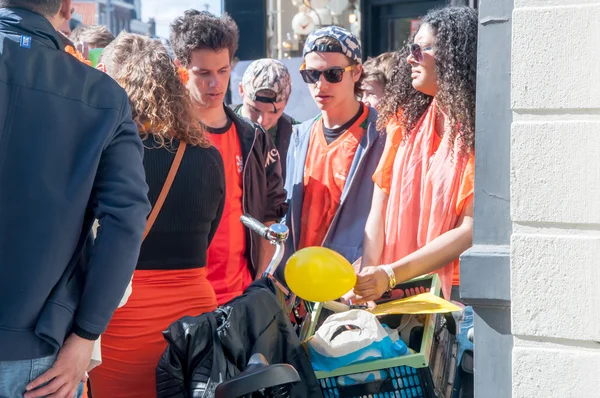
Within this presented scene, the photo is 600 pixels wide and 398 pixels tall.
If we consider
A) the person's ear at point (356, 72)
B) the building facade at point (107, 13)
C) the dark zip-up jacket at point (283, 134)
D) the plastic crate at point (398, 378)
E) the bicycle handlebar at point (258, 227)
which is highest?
the building facade at point (107, 13)

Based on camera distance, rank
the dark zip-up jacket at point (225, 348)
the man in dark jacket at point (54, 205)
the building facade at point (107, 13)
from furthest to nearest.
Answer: the building facade at point (107, 13), the dark zip-up jacket at point (225, 348), the man in dark jacket at point (54, 205)

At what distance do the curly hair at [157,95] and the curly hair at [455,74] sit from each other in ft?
3.24

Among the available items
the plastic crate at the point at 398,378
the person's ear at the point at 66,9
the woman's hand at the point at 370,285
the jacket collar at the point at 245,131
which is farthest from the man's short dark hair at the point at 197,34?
the plastic crate at the point at 398,378

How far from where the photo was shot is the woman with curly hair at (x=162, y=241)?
3.34 metres

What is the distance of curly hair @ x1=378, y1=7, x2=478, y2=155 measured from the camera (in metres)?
3.63

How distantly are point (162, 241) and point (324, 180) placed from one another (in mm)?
1254

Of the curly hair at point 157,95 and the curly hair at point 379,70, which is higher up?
the curly hair at point 379,70

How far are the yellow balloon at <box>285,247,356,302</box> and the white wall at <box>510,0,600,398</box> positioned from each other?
0.65 m

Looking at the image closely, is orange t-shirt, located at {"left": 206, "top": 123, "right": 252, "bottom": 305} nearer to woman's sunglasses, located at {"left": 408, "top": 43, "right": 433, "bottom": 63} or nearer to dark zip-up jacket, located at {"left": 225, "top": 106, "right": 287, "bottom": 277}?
dark zip-up jacket, located at {"left": 225, "top": 106, "right": 287, "bottom": 277}

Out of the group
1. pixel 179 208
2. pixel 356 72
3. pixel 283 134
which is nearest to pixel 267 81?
pixel 283 134

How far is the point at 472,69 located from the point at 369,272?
3.27ft

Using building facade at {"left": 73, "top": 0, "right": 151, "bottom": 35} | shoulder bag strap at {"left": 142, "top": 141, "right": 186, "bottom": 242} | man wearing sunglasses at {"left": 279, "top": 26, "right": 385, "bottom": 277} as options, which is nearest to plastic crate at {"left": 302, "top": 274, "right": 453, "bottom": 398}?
shoulder bag strap at {"left": 142, "top": 141, "right": 186, "bottom": 242}

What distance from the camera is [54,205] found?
92.7 inches

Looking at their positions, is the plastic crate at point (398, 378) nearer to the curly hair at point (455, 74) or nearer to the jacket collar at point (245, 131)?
the curly hair at point (455, 74)
